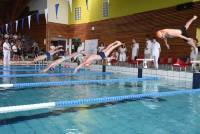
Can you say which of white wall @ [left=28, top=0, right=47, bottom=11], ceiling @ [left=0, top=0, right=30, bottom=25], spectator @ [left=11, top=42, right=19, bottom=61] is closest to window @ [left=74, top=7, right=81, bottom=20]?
white wall @ [left=28, top=0, right=47, bottom=11]

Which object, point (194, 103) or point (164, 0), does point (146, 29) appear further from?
point (194, 103)

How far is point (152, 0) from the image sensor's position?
1616 centimetres

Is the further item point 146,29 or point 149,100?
point 146,29

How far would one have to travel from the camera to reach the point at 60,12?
2203 cm

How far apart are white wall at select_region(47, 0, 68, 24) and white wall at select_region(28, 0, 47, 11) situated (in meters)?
0.44

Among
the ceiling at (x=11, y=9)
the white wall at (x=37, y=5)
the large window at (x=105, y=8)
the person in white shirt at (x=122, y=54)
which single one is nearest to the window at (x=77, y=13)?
the white wall at (x=37, y=5)

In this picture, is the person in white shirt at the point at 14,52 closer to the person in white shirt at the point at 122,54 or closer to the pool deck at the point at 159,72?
the pool deck at the point at 159,72

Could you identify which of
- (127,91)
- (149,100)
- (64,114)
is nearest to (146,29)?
(127,91)

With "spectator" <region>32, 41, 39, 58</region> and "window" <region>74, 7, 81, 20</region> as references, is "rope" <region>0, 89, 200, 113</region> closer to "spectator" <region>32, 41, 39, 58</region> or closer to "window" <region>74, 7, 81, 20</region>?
"spectator" <region>32, 41, 39, 58</region>

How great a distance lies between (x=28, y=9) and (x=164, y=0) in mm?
11851

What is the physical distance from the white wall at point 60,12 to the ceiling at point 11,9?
8.72 feet

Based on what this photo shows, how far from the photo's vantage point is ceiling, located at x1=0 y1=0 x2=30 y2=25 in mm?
21656

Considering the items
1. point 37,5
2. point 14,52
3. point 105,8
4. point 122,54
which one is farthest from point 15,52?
point 122,54

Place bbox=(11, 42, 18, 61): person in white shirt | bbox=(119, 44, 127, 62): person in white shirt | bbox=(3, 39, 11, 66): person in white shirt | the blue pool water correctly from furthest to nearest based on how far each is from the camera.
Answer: bbox=(11, 42, 18, 61): person in white shirt
bbox=(119, 44, 127, 62): person in white shirt
bbox=(3, 39, 11, 66): person in white shirt
the blue pool water
